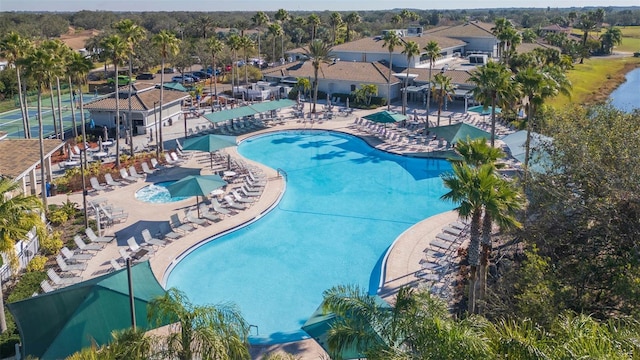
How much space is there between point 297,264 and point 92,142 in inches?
979

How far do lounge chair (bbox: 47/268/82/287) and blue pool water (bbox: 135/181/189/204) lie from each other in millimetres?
9689

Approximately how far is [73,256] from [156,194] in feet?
30.2

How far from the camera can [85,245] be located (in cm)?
2425

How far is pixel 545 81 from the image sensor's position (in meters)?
27.6

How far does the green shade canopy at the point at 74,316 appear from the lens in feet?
50.6

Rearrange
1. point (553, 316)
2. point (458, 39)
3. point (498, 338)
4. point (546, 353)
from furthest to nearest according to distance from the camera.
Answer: point (458, 39) < point (553, 316) < point (498, 338) < point (546, 353)

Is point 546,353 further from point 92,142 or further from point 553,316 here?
point 92,142

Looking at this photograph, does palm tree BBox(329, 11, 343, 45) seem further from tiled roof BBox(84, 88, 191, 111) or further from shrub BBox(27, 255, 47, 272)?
shrub BBox(27, 255, 47, 272)

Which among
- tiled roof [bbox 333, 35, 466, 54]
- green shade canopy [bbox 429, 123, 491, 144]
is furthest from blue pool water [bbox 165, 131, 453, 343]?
tiled roof [bbox 333, 35, 466, 54]

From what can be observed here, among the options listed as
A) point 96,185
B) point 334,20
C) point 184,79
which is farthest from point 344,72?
point 96,185

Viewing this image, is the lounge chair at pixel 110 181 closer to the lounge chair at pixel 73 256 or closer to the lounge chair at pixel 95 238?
the lounge chair at pixel 95 238

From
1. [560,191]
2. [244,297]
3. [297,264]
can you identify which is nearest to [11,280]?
[244,297]

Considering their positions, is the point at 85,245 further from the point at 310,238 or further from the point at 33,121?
the point at 33,121

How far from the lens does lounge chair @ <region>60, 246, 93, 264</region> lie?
22.8m
